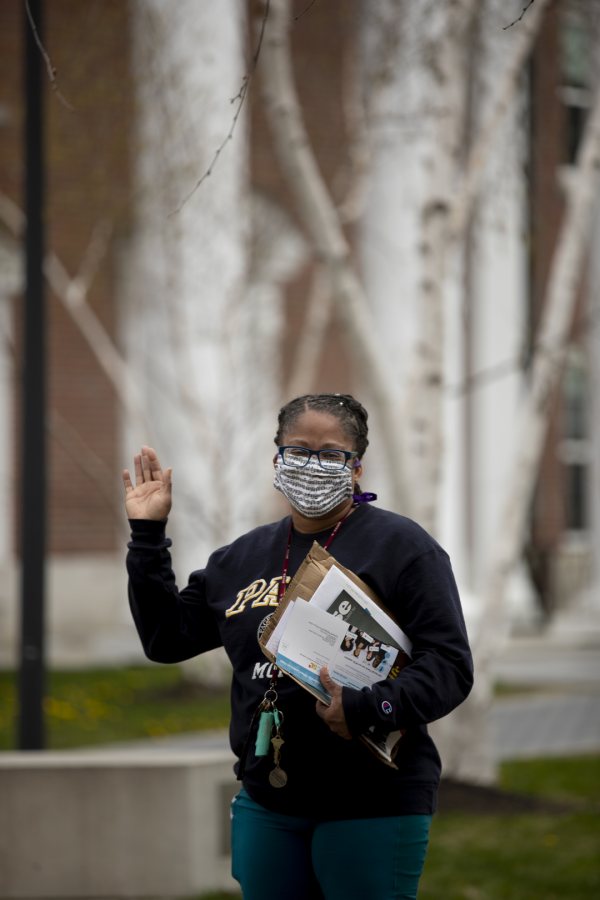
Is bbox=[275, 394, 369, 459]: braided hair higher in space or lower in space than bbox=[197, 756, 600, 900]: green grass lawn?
higher

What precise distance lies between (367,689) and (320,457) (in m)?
0.57

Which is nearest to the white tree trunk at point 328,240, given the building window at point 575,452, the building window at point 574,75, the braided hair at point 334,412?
the building window at point 574,75

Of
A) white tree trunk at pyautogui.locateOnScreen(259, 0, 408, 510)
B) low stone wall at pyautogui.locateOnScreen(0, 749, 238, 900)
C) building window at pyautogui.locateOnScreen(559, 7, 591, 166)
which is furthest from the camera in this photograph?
building window at pyautogui.locateOnScreen(559, 7, 591, 166)

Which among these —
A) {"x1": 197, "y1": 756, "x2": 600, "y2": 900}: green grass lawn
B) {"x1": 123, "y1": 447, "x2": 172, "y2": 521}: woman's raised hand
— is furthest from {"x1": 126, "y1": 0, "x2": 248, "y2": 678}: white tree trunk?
{"x1": 123, "y1": 447, "x2": 172, "y2": 521}: woman's raised hand

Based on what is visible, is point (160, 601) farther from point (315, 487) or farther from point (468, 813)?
point (468, 813)

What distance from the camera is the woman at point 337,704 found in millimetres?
3273

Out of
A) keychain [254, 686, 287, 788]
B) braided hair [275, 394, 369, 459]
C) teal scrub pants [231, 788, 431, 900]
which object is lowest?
teal scrub pants [231, 788, 431, 900]

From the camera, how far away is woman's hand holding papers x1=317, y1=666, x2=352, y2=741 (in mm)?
3178

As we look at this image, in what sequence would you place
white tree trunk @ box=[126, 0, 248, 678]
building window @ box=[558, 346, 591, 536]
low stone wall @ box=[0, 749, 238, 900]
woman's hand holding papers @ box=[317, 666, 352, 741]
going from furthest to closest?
1. building window @ box=[558, 346, 591, 536]
2. white tree trunk @ box=[126, 0, 248, 678]
3. low stone wall @ box=[0, 749, 238, 900]
4. woman's hand holding papers @ box=[317, 666, 352, 741]

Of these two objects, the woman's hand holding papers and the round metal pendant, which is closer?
the woman's hand holding papers

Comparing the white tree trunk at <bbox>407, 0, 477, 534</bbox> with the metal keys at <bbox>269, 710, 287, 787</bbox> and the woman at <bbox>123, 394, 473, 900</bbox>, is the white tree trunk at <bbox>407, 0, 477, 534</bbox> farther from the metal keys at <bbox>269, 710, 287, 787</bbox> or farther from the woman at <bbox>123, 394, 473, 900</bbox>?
the metal keys at <bbox>269, 710, 287, 787</bbox>

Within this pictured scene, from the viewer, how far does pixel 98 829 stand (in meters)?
6.10

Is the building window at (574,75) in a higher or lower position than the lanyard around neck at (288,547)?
higher

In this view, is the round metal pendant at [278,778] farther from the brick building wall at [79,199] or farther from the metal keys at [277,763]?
the brick building wall at [79,199]
